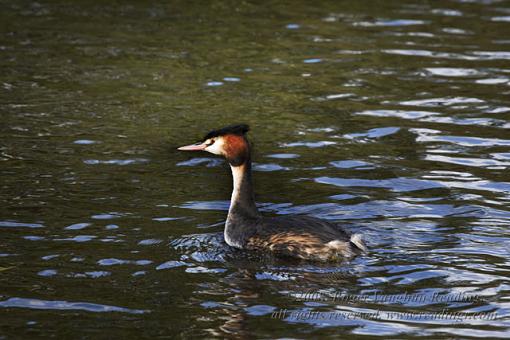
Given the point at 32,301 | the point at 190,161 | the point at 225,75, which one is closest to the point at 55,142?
the point at 190,161

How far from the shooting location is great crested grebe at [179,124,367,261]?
8352 millimetres

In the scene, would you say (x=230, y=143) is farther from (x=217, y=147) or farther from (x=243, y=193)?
(x=243, y=193)

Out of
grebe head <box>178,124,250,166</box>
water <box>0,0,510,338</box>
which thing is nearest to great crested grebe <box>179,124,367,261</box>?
grebe head <box>178,124,250,166</box>

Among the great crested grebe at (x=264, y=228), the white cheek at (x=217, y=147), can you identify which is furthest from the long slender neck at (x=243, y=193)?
the white cheek at (x=217, y=147)

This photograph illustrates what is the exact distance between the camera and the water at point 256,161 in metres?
7.43

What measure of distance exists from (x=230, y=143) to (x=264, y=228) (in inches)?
31.5

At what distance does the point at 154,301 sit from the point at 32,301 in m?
0.83

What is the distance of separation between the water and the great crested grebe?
123 mm

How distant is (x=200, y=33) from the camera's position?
1664 centimetres

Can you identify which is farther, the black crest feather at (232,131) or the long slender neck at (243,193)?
the long slender neck at (243,193)

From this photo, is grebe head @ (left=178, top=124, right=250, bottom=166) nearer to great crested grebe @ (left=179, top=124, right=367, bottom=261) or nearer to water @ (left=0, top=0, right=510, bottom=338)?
great crested grebe @ (left=179, top=124, right=367, bottom=261)

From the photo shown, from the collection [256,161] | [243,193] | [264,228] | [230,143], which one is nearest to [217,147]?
[230,143]

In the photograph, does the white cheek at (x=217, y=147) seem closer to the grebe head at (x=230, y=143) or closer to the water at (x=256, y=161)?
the grebe head at (x=230, y=143)

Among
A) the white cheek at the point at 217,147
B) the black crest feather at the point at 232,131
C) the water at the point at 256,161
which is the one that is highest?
the black crest feather at the point at 232,131
